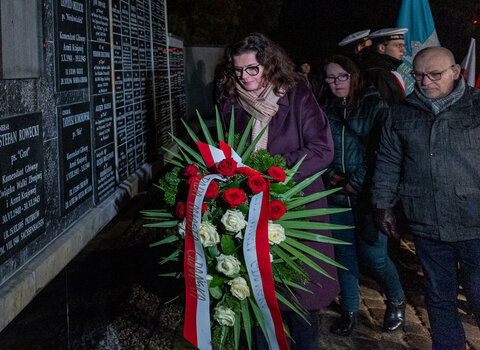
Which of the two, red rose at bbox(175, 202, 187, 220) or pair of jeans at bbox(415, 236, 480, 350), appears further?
pair of jeans at bbox(415, 236, 480, 350)

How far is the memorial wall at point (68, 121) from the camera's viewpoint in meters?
3.08

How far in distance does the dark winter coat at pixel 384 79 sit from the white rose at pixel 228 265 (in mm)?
2665

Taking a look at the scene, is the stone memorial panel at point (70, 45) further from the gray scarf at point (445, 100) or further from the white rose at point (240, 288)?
the gray scarf at point (445, 100)

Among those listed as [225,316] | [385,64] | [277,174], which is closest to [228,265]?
[225,316]

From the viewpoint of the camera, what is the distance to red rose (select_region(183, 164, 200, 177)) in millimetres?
2990

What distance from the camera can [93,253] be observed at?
541 centimetres

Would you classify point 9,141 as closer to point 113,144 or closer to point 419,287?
point 113,144

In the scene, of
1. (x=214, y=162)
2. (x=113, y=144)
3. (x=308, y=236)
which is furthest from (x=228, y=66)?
(x=113, y=144)

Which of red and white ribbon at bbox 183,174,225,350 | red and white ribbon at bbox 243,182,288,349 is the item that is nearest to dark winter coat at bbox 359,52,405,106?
red and white ribbon at bbox 243,182,288,349

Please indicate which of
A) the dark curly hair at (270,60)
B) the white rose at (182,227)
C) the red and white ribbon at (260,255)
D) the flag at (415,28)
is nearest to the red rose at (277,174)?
the red and white ribbon at (260,255)

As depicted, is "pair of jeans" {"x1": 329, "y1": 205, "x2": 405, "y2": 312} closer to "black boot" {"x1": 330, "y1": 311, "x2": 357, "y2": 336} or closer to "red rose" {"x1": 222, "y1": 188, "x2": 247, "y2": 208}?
"black boot" {"x1": 330, "y1": 311, "x2": 357, "y2": 336}

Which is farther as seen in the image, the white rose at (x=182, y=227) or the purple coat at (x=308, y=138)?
the purple coat at (x=308, y=138)

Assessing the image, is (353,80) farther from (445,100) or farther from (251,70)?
(251,70)

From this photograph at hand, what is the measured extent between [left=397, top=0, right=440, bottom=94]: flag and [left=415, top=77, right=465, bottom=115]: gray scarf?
3.34m
